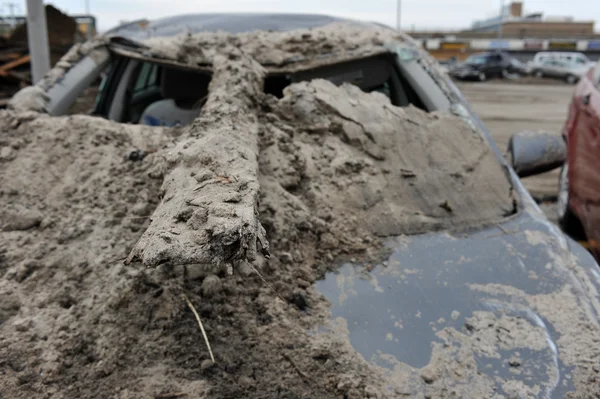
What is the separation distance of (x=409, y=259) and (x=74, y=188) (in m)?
1.34

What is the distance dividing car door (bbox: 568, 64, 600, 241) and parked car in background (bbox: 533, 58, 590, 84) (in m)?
23.2

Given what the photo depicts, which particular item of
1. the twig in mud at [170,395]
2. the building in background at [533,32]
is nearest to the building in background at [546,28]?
the building in background at [533,32]

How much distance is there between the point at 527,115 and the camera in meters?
12.8

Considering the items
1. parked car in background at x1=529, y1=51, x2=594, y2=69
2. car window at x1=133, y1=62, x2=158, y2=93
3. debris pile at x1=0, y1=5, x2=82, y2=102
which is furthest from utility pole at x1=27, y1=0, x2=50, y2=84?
parked car in background at x1=529, y1=51, x2=594, y2=69

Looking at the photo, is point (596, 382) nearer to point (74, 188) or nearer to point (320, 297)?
point (320, 297)

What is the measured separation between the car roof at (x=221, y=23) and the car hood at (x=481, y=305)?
1.76 meters

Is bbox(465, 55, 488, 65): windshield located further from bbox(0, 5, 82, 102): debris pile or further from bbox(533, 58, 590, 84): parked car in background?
bbox(0, 5, 82, 102): debris pile

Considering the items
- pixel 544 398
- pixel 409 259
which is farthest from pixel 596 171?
pixel 544 398

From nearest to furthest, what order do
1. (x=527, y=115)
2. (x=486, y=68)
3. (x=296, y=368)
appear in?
(x=296, y=368) < (x=527, y=115) < (x=486, y=68)

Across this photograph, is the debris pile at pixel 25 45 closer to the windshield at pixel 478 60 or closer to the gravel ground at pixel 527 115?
the gravel ground at pixel 527 115

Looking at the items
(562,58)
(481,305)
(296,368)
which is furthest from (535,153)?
(562,58)

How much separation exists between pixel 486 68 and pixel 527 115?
15.1 metres

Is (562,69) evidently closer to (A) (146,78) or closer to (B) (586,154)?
(B) (586,154)

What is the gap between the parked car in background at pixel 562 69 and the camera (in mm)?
24812
